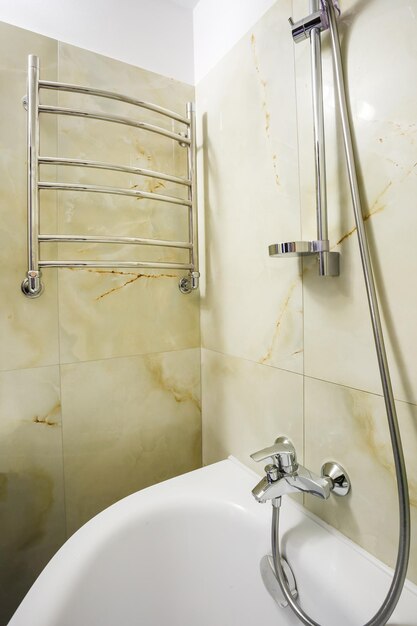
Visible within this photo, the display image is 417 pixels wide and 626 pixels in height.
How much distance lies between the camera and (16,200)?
0.97 meters

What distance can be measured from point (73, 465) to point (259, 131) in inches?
46.7

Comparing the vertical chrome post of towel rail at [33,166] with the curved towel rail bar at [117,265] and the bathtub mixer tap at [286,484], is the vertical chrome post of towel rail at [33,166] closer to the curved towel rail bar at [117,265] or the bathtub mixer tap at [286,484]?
the curved towel rail bar at [117,265]

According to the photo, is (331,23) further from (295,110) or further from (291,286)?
(291,286)

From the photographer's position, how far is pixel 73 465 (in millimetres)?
1092

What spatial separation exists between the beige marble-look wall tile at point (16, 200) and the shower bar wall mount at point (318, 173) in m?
0.73

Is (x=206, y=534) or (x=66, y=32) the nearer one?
(x=206, y=534)

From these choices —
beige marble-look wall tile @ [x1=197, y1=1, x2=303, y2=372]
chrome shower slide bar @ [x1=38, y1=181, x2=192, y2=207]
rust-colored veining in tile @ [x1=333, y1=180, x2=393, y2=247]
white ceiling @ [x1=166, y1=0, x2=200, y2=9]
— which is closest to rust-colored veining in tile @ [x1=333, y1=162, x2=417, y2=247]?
rust-colored veining in tile @ [x1=333, y1=180, x2=393, y2=247]

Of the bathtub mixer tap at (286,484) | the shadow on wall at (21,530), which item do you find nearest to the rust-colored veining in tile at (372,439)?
the bathtub mixer tap at (286,484)

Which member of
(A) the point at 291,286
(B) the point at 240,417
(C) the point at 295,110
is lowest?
(B) the point at 240,417

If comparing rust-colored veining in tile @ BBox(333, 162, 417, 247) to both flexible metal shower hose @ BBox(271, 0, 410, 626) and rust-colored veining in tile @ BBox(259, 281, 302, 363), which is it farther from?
rust-colored veining in tile @ BBox(259, 281, 302, 363)

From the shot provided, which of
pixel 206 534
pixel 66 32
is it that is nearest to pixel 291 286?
pixel 206 534

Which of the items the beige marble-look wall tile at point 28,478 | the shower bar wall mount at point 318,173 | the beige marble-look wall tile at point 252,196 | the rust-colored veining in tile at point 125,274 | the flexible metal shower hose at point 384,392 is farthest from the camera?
the rust-colored veining in tile at point 125,274

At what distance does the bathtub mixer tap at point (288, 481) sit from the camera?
742 millimetres

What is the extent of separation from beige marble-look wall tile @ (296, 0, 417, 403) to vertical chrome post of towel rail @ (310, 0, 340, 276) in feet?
0.08
